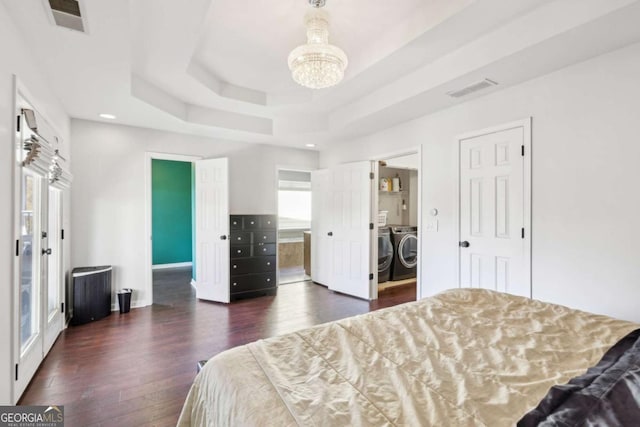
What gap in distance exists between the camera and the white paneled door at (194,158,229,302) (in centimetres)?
422

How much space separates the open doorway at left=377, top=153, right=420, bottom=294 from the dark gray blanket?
3407 mm

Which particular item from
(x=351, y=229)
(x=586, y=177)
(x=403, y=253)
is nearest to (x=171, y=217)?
(x=351, y=229)

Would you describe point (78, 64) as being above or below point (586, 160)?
above

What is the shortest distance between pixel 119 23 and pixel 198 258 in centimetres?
317

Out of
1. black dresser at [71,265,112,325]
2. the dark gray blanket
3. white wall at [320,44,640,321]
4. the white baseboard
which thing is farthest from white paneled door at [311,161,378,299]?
the dark gray blanket

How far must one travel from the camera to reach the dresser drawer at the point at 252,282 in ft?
14.1

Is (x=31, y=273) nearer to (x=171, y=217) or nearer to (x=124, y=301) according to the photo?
(x=124, y=301)

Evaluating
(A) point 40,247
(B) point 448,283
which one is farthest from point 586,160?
(A) point 40,247

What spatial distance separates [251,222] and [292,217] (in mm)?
2842

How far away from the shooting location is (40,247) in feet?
8.12

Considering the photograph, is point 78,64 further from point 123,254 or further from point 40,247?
point 123,254

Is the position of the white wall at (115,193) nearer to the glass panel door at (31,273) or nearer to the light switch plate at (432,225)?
the glass panel door at (31,273)

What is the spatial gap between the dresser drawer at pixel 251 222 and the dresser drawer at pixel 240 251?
282mm

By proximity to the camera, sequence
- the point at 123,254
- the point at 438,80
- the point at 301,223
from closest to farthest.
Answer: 1. the point at 438,80
2. the point at 123,254
3. the point at 301,223
